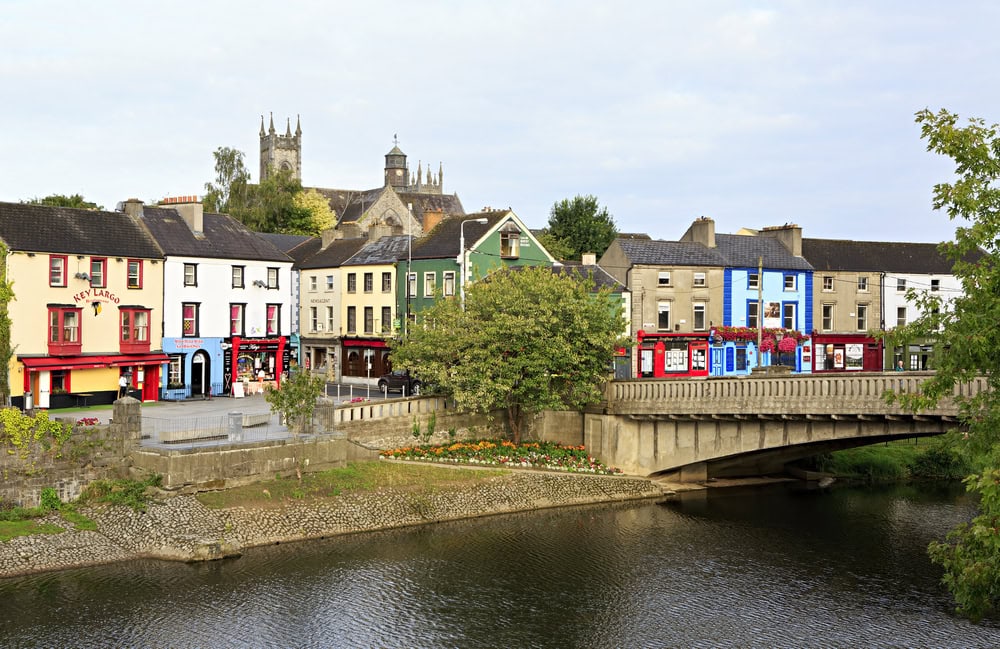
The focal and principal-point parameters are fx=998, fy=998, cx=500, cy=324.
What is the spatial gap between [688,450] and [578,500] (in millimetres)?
5941

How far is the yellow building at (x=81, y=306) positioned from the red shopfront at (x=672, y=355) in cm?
3257

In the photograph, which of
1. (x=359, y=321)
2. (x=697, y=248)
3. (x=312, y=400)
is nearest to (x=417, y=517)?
(x=312, y=400)

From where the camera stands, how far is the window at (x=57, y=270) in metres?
54.9

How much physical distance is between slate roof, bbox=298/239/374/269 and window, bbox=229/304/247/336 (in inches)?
396

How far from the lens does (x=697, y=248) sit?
73.3 meters

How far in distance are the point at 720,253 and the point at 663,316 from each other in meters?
6.97

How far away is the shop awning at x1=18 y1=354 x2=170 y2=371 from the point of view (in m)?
53.5

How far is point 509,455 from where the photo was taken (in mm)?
48125

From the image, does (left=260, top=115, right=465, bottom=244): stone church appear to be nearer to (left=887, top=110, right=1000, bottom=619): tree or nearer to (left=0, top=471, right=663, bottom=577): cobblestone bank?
(left=0, top=471, right=663, bottom=577): cobblestone bank

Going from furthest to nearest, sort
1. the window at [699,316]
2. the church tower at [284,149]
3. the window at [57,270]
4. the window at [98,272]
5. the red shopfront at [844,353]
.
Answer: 1. the church tower at [284,149]
2. the red shopfront at [844,353]
3. the window at [699,316]
4. the window at [98,272]
5. the window at [57,270]

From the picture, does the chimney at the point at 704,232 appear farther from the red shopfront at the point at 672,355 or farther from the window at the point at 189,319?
the window at the point at 189,319

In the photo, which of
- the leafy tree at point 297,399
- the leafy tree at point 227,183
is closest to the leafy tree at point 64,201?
the leafy tree at point 227,183

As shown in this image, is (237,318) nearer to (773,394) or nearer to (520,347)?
(520,347)

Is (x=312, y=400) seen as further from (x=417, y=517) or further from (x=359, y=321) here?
(x=359, y=321)
